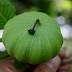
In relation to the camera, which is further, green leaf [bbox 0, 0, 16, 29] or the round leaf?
green leaf [bbox 0, 0, 16, 29]

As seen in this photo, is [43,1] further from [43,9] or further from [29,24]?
[29,24]

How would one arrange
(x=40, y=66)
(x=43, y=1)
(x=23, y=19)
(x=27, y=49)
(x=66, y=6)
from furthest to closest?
(x=43, y=1)
(x=66, y=6)
(x=40, y=66)
(x=23, y=19)
(x=27, y=49)

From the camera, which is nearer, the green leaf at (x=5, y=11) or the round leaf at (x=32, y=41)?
the round leaf at (x=32, y=41)

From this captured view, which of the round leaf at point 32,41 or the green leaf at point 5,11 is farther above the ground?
the green leaf at point 5,11

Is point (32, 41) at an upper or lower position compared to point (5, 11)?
lower

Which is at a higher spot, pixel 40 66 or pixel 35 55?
pixel 35 55

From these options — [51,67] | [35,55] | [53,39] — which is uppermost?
[53,39]

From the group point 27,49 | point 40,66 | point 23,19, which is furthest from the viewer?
point 40,66

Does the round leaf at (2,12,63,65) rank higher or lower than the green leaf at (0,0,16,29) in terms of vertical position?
lower

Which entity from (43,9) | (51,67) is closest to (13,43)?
(51,67)

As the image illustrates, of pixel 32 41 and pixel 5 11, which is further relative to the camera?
pixel 5 11

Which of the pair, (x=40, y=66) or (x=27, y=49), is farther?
(x=40, y=66)
